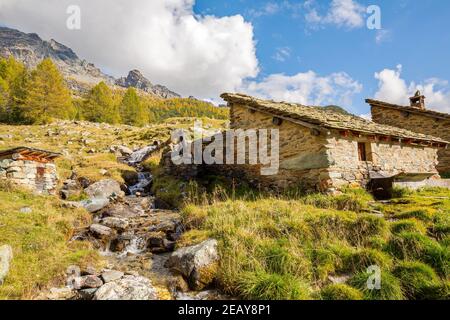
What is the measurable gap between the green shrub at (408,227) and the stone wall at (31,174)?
45.5ft

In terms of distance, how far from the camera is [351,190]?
995cm

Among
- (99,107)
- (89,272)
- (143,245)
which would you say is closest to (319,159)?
(143,245)

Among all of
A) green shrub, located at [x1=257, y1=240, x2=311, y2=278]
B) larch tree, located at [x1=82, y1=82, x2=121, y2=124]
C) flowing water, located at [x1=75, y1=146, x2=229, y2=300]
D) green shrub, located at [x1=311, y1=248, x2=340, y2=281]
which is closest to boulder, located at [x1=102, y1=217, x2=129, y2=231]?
flowing water, located at [x1=75, y1=146, x2=229, y2=300]

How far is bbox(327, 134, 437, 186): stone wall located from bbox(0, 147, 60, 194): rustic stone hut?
12918mm

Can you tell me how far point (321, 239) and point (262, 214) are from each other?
2091mm

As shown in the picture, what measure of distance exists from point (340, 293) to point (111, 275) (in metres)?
4.97

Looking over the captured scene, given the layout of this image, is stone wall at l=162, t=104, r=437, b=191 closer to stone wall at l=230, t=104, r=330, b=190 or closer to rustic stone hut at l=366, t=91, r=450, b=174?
stone wall at l=230, t=104, r=330, b=190

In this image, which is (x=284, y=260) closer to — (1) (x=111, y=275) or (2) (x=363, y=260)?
(2) (x=363, y=260)

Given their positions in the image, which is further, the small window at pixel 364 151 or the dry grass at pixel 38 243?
the small window at pixel 364 151

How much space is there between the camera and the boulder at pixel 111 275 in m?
5.84

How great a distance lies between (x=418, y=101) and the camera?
20.9 meters

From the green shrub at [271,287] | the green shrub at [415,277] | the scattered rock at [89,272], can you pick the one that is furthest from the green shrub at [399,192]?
the scattered rock at [89,272]

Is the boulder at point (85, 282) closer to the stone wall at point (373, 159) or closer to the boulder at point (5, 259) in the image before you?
the boulder at point (5, 259)

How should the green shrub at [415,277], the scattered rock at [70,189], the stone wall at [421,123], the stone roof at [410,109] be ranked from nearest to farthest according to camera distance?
the green shrub at [415,277], the scattered rock at [70,189], the stone wall at [421,123], the stone roof at [410,109]
